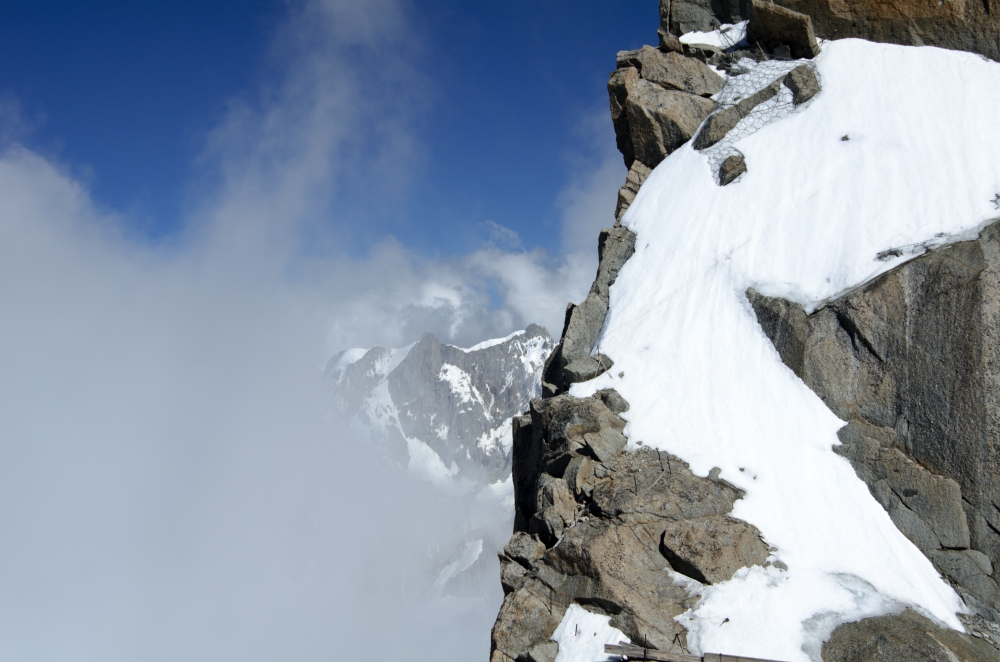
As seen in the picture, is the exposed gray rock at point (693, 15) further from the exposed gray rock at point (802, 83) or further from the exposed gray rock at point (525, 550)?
the exposed gray rock at point (525, 550)

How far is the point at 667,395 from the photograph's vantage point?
69.1ft

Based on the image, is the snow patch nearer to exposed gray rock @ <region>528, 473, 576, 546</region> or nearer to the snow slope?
the snow slope

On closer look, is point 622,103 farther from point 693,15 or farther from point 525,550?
point 525,550

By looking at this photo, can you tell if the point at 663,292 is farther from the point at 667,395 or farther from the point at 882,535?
the point at 882,535

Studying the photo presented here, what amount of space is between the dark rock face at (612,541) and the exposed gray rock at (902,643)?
2.50m

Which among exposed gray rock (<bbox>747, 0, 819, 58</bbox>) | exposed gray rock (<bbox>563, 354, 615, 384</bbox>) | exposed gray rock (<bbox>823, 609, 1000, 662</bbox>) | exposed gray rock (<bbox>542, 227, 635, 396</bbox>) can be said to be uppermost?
exposed gray rock (<bbox>747, 0, 819, 58</bbox>)

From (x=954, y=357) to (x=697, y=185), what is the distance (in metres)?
13.2

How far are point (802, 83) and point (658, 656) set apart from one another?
86.9ft

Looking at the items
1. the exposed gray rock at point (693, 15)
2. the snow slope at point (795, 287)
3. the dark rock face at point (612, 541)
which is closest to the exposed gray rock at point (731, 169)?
the snow slope at point (795, 287)

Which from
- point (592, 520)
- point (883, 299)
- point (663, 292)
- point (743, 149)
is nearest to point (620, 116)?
point (743, 149)

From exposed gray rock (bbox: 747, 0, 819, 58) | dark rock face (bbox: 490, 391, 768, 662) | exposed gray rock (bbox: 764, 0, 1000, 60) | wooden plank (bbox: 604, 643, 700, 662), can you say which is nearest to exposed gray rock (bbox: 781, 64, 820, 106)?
exposed gray rock (bbox: 747, 0, 819, 58)

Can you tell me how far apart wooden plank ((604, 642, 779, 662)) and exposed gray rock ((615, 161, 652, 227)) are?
67.7 ft

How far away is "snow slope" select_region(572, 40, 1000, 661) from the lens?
15391mm

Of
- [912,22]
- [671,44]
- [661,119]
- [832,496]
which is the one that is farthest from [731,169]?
[832,496]
